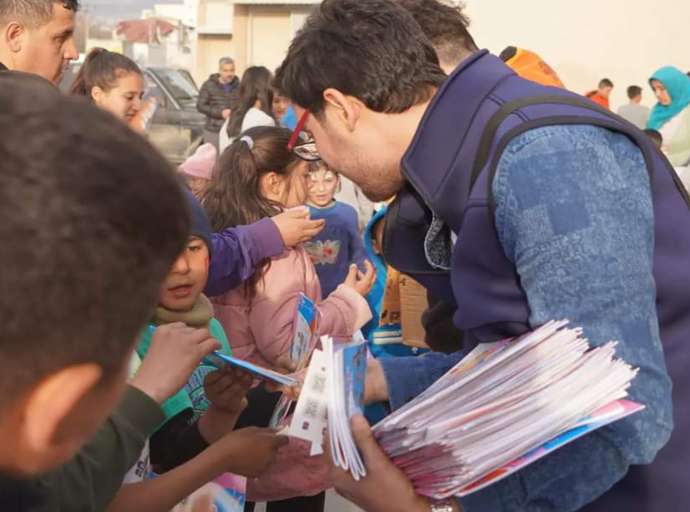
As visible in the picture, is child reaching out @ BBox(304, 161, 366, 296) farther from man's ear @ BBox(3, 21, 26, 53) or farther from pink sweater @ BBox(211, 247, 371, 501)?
man's ear @ BBox(3, 21, 26, 53)

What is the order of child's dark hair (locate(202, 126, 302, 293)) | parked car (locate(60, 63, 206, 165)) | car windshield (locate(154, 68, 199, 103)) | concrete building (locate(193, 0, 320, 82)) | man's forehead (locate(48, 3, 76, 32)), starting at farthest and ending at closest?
concrete building (locate(193, 0, 320, 82)) < car windshield (locate(154, 68, 199, 103)) < parked car (locate(60, 63, 206, 165)) < child's dark hair (locate(202, 126, 302, 293)) < man's forehead (locate(48, 3, 76, 32))

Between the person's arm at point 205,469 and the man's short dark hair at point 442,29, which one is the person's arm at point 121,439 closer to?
the person's arm at point 205,469

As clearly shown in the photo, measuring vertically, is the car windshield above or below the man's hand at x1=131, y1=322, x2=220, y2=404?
below

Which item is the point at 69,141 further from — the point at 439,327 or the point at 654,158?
the point at 439,327

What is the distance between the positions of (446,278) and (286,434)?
54cm

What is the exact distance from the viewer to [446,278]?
6.40ft

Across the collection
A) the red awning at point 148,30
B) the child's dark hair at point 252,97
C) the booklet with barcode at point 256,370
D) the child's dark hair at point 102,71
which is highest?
the booklet with barcode at point 256,370

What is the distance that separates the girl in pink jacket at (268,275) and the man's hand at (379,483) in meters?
1.70

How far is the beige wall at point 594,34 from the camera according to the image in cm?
1675

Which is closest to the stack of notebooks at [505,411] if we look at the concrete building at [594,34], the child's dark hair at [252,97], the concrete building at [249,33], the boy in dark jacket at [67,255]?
the boy in dark jacket at [67,255]

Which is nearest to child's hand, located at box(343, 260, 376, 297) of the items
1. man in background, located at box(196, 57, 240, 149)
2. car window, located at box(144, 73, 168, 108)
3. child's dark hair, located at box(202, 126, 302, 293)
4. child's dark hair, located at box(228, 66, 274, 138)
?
child's dark hair, located at box(202, 126, 302, 293)

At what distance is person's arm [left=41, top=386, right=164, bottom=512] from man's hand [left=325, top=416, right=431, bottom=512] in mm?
337

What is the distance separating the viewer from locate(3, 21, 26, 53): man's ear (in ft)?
12.3

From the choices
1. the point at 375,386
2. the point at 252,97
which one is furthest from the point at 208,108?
the point at 375,386
